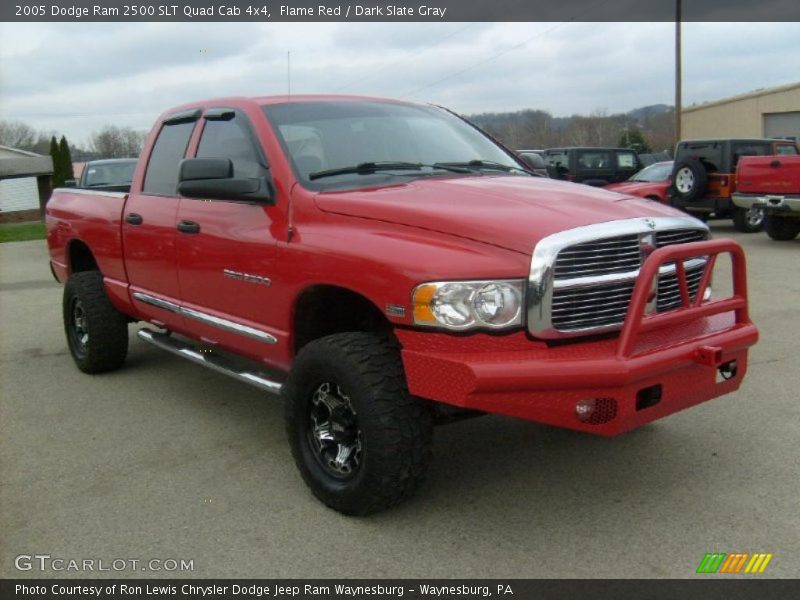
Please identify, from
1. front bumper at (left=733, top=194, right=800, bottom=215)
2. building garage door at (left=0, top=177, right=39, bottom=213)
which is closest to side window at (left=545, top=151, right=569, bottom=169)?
front bumper at (left=733, top=194, right=800, bottom=215)

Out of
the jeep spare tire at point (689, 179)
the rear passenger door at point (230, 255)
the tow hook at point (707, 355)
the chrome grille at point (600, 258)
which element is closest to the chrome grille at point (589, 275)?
the chrome grille at point (600, 258)

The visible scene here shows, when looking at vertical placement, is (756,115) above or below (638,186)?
above

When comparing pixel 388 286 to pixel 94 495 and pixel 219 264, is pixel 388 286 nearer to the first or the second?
pixel 219 264

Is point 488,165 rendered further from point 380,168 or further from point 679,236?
point 679,236

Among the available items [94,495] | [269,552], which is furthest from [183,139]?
[269,552]

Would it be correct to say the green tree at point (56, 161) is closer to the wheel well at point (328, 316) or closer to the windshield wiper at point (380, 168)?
the windshield wiper at point (380, 168)

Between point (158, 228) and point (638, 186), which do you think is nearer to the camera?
point (158, 228)

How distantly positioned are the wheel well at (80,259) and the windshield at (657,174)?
13383 mm

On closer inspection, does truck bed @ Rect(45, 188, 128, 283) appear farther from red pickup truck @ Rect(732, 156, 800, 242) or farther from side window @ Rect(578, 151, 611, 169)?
side window @ Rect(578, 151, 611, 169)

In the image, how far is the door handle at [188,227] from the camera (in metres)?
4.65

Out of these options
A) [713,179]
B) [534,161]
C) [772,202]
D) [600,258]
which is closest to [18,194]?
[713,179]

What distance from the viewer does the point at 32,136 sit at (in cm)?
5150

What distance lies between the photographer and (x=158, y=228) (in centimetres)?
510

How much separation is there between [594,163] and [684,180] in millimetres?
5402
